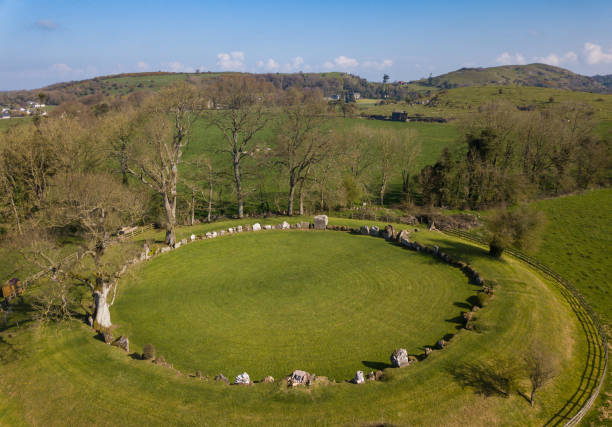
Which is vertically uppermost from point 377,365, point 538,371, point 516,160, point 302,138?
point 302,138

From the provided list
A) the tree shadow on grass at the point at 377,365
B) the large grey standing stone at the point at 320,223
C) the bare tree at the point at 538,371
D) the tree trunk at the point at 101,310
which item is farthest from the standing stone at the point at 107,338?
the large grey standing stone at the point at 320,223

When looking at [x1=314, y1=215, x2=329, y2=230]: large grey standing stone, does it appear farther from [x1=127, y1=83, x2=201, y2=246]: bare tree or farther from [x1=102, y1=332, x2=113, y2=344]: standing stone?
[x1=102, y1=332, x2=113, y2=344]: standing stone

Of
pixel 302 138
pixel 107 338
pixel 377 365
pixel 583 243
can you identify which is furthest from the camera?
pixel 302 138

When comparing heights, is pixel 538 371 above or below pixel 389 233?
below

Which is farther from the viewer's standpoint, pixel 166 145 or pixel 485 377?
pixel 166 145

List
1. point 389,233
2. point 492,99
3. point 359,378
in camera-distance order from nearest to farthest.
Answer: point 359,378 < point 389,233 < point 492,99

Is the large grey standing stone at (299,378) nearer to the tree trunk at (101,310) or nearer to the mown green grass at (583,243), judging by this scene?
the tree trunk at (101,310)

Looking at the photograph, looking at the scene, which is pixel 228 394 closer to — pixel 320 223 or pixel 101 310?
pixel 101 310

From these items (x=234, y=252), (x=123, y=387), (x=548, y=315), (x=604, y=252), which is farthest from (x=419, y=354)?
(x=604, y=252)

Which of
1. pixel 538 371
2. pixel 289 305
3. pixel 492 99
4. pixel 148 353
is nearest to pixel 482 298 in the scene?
pixel 538 371
